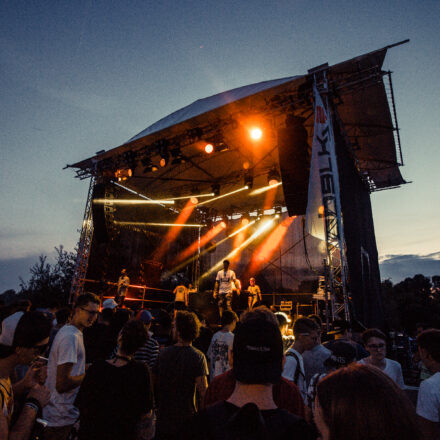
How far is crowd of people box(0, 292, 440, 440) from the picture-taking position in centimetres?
85

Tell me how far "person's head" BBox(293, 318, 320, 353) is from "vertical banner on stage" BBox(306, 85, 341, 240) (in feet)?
12.1

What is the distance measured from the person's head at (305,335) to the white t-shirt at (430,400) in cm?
92

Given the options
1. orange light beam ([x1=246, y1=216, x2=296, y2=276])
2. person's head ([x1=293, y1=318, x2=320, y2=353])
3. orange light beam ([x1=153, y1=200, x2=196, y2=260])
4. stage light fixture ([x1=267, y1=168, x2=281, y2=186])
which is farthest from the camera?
orange light beam ([x1=246, y1=216, x2=296, y2=276])

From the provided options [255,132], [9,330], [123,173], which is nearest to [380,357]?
→ [9,330]

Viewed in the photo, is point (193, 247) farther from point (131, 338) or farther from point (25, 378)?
point (25, 378)

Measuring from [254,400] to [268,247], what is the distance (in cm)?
1548

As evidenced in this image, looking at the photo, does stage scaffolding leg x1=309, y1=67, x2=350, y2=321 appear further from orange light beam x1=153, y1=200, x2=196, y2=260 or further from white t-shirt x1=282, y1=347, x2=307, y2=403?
orange light beam x1=153, y1=200, x2=196, y2=260

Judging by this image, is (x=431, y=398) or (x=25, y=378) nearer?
(x=25, y=378)

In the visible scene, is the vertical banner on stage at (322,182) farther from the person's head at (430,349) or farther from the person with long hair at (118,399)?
the person with long hair at (118,399)

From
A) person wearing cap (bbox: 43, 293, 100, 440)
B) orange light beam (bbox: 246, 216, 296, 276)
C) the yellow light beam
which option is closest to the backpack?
person wearing cap (bbox: 43, 293, 100, 440)

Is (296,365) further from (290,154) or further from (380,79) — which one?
(380,79)

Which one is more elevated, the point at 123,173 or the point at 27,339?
the point at 123,173

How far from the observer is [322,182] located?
611 cm

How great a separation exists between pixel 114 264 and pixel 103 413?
12550 mm
